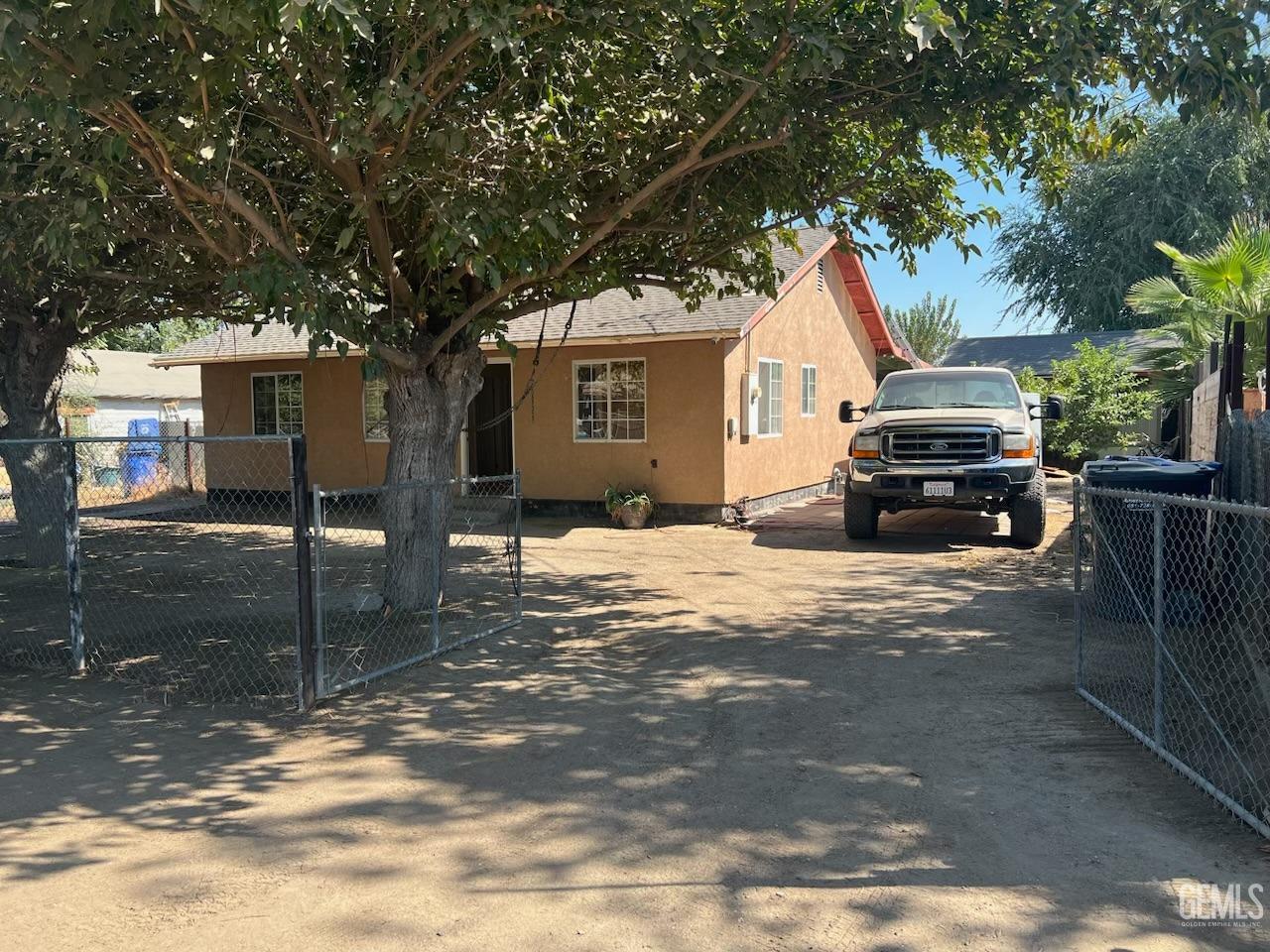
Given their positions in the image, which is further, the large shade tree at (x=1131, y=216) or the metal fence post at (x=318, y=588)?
the large shade tree at (x=1131, y=216)

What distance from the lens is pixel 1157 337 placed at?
87.6ft

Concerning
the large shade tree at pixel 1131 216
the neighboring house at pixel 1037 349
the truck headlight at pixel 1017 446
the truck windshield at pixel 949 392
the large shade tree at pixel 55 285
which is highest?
the large shade tree at pixel 1131 216

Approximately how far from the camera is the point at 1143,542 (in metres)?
7.46

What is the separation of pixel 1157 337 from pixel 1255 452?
2288 cm

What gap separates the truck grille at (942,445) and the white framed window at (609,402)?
165 inches

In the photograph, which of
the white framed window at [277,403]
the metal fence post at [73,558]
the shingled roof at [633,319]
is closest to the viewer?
the metal fence post at [73,558]

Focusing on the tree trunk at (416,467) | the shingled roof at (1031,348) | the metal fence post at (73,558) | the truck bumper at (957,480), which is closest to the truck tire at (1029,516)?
the truck bumper at (957,480)

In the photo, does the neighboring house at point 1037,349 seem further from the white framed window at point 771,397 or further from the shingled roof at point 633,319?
the white framed window at point 771,397

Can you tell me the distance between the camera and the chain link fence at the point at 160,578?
6.55m

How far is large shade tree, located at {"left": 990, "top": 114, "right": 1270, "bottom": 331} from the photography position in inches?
1373

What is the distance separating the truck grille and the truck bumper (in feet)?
0.42

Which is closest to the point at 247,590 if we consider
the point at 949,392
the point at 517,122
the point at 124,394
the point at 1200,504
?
the point at 517,122

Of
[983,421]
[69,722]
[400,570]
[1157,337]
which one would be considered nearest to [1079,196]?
[1157,337]

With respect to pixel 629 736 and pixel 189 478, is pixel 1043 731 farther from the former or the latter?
pixel 189 478
